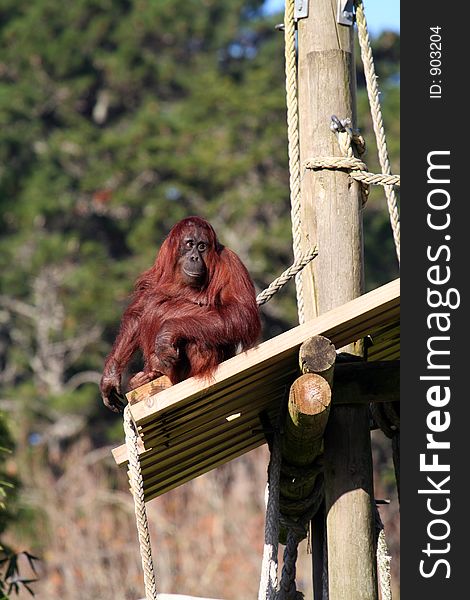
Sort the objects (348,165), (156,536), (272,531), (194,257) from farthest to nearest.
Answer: (156,536) < (194,257) < (348,165) < (272,531)

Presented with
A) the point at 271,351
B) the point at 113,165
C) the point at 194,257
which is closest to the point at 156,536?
the point at 113,165

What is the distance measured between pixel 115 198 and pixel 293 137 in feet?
46.3

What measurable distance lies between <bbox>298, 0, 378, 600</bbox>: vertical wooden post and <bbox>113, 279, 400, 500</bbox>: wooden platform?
0.27 metres

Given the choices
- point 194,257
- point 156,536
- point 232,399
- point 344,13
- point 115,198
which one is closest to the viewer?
point 232,399

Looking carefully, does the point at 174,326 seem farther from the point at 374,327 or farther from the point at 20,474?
the point at 20,474

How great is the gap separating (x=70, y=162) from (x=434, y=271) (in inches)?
642

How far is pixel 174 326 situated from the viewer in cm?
402

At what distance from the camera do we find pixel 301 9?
426cm

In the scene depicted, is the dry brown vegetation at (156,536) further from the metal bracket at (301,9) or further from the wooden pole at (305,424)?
the metal bracket at (301,9)

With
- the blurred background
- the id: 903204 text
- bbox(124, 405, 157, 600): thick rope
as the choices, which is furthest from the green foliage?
the id: 903204 text

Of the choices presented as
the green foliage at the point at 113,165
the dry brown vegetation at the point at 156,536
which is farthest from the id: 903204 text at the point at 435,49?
the green foliage at the point at 113,165

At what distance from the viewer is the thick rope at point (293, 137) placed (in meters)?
4.19

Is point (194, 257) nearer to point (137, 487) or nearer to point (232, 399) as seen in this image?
point (232, 399)

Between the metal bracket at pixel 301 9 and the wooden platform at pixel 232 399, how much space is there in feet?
4.08
